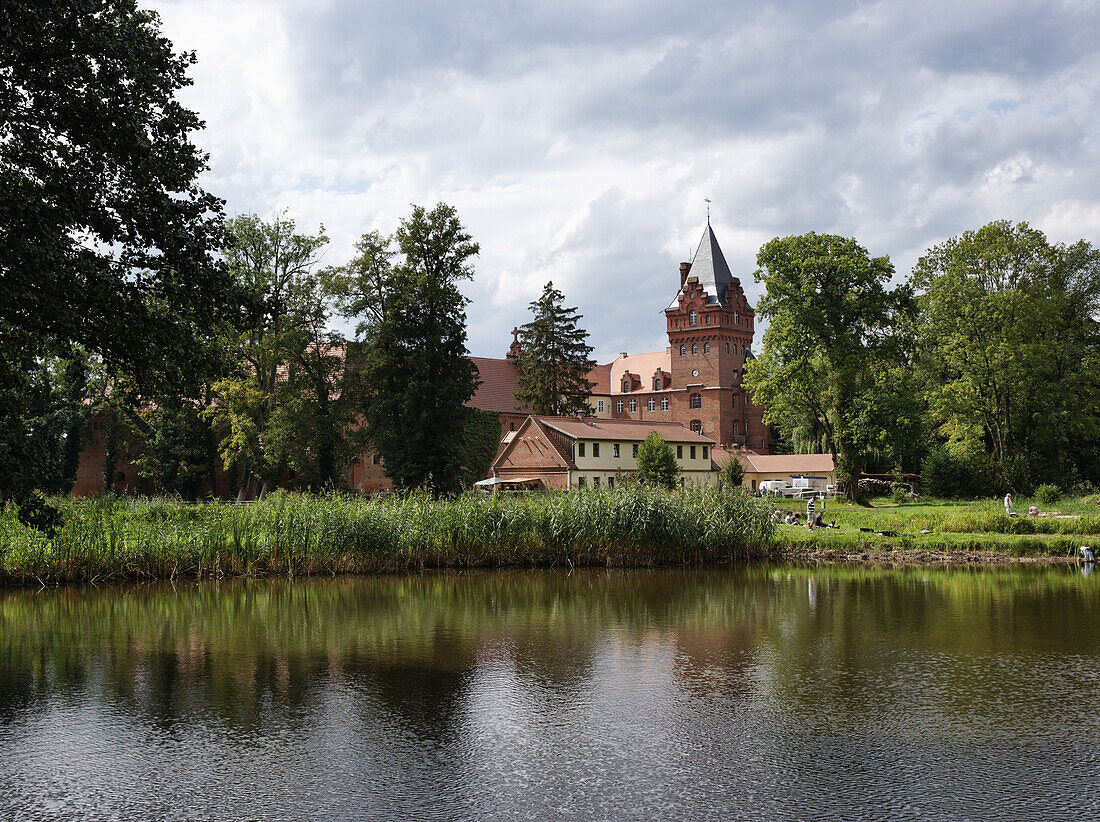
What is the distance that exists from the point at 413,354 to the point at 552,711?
36862mm

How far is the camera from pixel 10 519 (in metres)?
21.5

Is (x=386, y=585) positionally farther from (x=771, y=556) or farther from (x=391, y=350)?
(x=391, y=350)

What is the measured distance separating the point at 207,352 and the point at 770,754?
9646 millimetres

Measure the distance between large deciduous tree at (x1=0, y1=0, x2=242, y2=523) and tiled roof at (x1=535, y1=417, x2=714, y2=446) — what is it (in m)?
A: 42.5

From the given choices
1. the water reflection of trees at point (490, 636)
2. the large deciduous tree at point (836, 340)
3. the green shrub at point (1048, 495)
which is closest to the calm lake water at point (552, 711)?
the water reflection of trees at point (490, 636)

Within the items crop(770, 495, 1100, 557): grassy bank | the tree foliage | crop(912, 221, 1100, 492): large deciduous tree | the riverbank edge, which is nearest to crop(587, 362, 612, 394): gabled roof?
the tree foliage

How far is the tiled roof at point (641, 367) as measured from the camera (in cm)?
9250

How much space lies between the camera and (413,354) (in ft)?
150

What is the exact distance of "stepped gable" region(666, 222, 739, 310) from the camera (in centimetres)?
8206

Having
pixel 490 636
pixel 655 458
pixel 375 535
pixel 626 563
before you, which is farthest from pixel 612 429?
pixel 490 636

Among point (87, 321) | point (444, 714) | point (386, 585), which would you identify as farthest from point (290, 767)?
point (386, 585)

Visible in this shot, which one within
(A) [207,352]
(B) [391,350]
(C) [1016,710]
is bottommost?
(C) [1016,710]

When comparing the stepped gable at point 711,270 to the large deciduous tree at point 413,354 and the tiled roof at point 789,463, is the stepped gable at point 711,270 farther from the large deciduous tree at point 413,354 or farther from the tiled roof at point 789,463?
the large deciduous tree at point 413,354

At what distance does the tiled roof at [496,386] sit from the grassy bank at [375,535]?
4829cm
